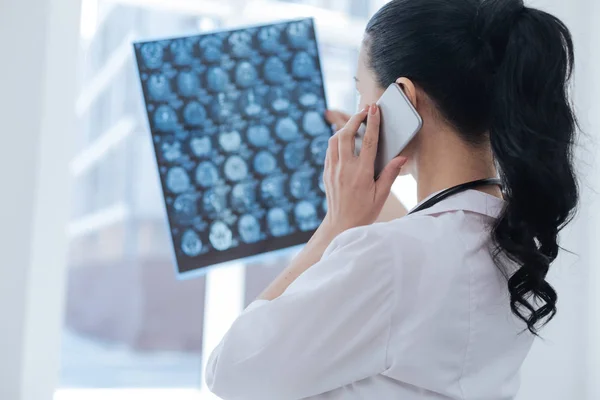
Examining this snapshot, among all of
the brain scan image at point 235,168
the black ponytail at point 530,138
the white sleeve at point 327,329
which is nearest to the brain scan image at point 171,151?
the brain scan image at point 235,168

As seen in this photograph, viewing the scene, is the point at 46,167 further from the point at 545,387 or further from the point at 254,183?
the point at 545,387

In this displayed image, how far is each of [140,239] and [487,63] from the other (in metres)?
2.65

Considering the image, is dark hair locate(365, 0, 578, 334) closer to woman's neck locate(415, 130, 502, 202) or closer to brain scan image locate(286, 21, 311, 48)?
woman's neck locate(415, 130, 502, 202)

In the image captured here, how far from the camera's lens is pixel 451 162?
0.99 meters

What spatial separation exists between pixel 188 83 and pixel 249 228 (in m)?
0.32

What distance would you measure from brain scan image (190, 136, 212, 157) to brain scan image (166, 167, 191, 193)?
5 cm

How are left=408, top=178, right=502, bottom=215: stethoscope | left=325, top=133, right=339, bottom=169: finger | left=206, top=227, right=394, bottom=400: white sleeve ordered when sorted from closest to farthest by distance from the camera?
left=206, top=227, right=394, bottom=400: white sleeve, left=408, top=178, right=502, bottom=215: stethoscope, left=325, top=133, right=339, bottom=169: finger

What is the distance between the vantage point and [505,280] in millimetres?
939

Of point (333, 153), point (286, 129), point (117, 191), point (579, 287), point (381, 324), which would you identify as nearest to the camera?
point (381, 324)

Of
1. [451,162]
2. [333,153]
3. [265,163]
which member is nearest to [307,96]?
[265,163]

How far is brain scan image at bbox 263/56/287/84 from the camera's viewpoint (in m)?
1.42

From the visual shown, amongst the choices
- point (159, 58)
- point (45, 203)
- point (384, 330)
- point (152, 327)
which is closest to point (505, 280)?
point (384, 330)

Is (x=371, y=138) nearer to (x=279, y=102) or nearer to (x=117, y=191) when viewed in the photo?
(x=279, y=102)

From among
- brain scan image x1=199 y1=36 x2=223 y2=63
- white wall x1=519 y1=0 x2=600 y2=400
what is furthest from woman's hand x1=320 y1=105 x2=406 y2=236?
white wall x1=519 y1=0 x2=600 y2=400
